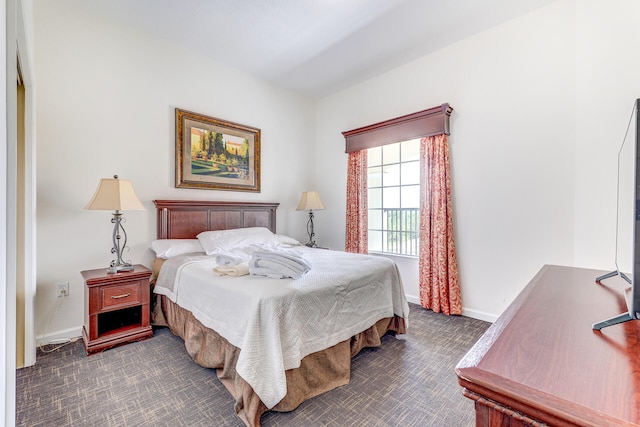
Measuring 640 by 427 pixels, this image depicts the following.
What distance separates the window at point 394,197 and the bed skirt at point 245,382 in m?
1.45

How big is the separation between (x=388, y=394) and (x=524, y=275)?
1.90 metres

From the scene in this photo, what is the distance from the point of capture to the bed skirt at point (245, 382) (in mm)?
1577

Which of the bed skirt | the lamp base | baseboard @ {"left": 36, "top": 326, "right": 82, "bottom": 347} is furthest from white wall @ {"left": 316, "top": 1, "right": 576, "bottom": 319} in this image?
baseboard @ {"left": 36, "top": 326, "right": 82, "bottom": 347}

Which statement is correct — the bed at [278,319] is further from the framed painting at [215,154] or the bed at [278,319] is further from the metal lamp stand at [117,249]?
the framed painting at [215,154]

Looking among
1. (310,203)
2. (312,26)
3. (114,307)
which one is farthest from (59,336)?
(312,26)

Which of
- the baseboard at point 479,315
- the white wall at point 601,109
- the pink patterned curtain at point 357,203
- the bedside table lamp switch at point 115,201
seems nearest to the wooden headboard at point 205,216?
the bedside table lamp switch at point 115,201

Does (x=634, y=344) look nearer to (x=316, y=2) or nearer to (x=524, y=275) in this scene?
(x=524, y=275)

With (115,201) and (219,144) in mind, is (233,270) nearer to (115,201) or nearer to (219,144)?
(115,201)

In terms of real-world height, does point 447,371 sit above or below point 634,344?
below

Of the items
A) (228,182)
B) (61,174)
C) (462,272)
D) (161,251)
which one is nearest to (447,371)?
(462,272)

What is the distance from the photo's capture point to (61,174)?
8.12 feet

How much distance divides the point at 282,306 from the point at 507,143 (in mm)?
2693

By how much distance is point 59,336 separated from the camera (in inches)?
96.7

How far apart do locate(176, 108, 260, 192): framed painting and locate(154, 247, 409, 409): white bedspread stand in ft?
3.82
